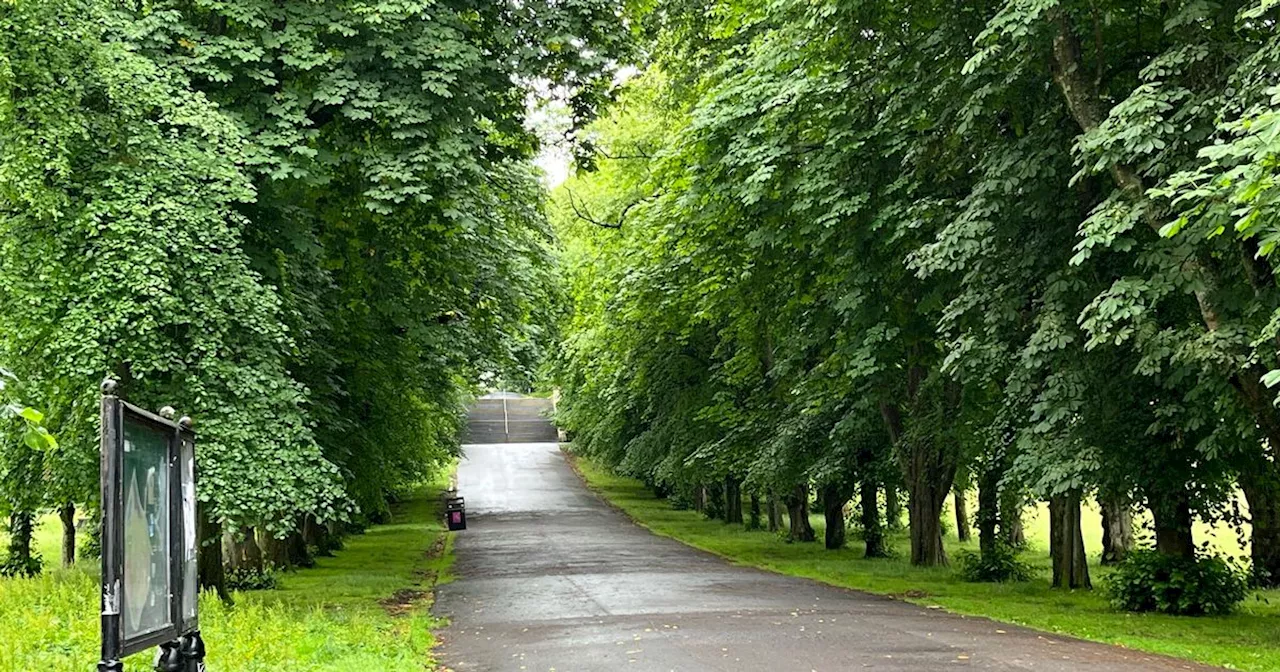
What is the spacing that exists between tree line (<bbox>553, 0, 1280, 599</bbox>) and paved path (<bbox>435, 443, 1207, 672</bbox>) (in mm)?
2550

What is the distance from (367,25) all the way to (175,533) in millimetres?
11426

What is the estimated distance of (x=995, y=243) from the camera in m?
15.0

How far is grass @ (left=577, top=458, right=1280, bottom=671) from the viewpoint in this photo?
12.8m

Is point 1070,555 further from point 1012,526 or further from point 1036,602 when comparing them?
point 1012,526

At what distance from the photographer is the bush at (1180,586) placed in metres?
16.1

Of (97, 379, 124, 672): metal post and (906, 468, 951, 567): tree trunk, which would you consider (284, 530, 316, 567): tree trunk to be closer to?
(906, 468, 951, 567): tree trunk

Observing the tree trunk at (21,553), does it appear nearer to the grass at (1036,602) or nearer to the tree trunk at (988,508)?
the grass at (1036,602)

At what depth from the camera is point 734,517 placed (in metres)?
41.7

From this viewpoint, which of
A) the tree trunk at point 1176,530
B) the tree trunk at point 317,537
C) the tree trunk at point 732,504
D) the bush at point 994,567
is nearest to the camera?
the tree trunk at point 1176,530

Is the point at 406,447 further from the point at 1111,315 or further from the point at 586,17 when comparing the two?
the point at 1111,315

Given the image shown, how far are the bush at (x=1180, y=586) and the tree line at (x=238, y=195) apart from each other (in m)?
10.1

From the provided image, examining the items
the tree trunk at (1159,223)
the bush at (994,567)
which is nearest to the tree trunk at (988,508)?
the bush at (994,567)

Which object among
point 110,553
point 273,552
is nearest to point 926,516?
point 273,552

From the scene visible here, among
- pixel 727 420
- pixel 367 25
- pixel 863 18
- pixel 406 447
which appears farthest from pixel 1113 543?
pixel 367 25
